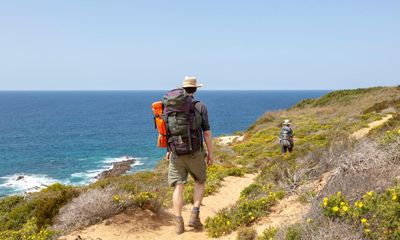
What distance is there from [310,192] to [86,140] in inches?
2378

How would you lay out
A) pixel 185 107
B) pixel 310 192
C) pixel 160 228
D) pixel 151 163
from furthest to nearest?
pixel 151 163 < pixel 160 228 < pixel 310 192 < pixel 185 107

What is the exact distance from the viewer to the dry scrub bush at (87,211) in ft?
22.3

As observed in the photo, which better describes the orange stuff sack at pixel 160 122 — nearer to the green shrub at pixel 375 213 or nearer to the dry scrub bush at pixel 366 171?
the dry scrub bush at pixel 366 171

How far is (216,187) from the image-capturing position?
1106 centimetres

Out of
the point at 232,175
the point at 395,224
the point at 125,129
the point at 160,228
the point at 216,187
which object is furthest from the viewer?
the point at 125,129

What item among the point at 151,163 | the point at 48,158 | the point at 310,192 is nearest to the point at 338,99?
the point at 151,163

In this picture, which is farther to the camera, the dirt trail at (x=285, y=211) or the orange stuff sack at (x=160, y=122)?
the orange stuff sack at (x=160, y=122)

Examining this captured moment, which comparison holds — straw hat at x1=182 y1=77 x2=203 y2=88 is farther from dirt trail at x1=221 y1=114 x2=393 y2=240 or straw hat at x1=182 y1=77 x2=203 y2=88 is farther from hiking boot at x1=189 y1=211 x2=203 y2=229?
dirt trail at x1=221 y1=114 x2=393 y2=240

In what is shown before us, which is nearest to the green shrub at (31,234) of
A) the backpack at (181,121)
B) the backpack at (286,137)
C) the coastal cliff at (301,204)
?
the coastal cliff at (301,204)

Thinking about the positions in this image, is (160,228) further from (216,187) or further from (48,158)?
(48,158)

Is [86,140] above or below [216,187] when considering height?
below

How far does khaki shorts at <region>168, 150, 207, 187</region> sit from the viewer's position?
20.2 feet

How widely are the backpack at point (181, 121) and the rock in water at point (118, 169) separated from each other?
93.8 feet

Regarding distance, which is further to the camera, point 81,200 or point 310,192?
point 81,200
